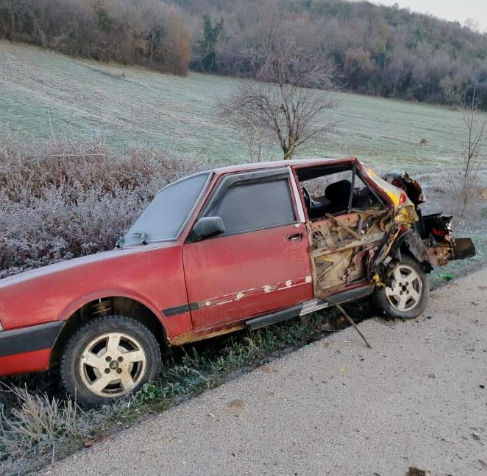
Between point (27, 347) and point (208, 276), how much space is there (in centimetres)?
138

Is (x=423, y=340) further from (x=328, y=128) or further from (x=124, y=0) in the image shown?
(x=124, y=0)

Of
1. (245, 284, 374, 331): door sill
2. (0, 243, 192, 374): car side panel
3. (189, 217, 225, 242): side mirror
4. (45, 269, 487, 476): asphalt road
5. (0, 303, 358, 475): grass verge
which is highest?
(189, 217, 225, 242): side mirror

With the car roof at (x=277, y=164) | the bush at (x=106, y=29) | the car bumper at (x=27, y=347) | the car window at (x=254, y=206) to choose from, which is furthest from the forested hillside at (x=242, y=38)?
the car bumper at (x=27, y=347)

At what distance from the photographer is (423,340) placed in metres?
4.02

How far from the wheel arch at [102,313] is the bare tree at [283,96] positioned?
1063 centimetres

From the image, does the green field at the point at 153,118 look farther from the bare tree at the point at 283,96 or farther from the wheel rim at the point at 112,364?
the wheel rim at the point at 112,364

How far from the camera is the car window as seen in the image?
365cm

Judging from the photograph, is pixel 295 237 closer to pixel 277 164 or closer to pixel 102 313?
pixel 277 164

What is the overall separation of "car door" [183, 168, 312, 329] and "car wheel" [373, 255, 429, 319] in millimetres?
979

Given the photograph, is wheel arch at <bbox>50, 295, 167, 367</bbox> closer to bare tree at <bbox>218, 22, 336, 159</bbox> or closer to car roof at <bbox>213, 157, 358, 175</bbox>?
car roof at <bbox>213, 157, 358, 175</bbox>

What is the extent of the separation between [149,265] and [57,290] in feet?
2.19

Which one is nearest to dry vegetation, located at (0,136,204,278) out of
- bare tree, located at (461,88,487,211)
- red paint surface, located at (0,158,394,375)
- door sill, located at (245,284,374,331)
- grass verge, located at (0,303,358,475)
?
grass verge, located at (0,303,358,475)

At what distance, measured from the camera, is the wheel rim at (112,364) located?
3091mm

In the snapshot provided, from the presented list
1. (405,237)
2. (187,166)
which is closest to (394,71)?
(187,166)
